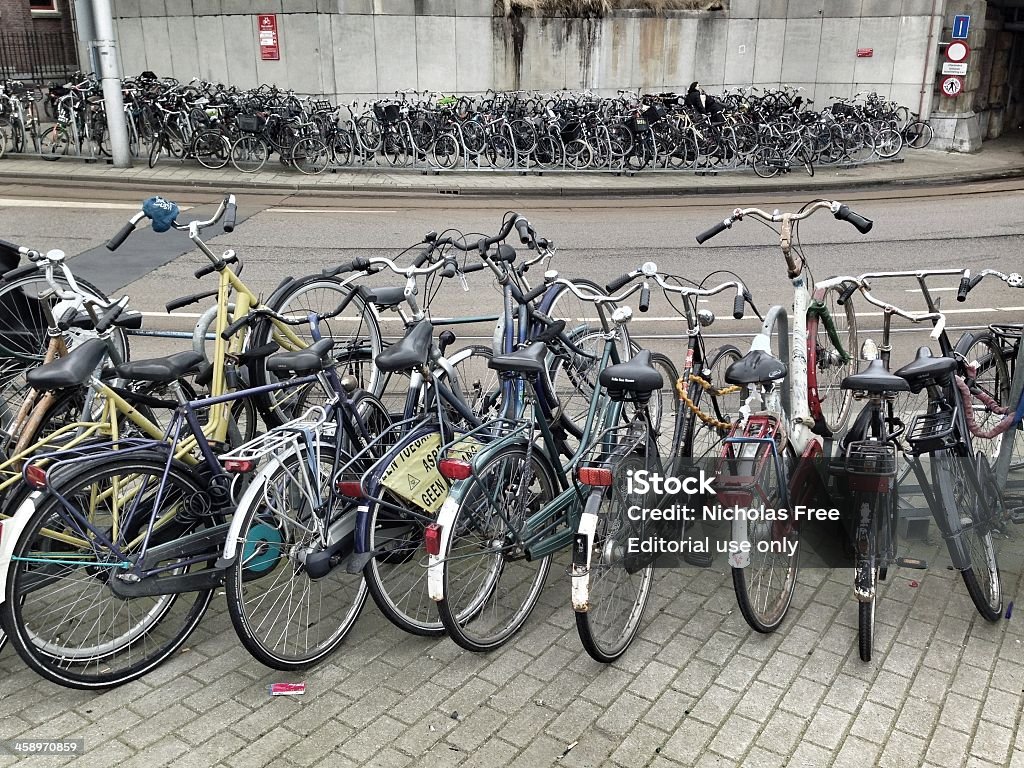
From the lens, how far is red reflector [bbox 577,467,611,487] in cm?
343

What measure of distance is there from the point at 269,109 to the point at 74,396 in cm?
1452

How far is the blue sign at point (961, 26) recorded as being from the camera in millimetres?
21547

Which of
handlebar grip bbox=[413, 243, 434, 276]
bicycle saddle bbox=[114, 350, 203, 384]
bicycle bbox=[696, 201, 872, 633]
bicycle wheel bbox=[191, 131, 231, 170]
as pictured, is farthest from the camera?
bicycle wheel bbox=[191, 131, 231, 170]

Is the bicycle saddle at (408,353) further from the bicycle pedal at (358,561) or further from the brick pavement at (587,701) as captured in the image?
the brick pavement at (587,701)

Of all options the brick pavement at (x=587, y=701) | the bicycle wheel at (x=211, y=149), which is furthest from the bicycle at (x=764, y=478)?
the bicycle wheel at (x=211, y=149)

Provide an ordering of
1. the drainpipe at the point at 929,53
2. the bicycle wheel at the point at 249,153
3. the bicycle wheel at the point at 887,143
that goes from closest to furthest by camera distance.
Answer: the bicycle wheel at the point at 249,153 < the bicycle wheel at the point at 887,143 < the drainpipe at the point at 929,53

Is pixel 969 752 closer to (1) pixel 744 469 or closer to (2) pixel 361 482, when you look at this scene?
(1) pixel 744 469

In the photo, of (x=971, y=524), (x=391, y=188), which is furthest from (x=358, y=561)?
(x=391, y=188)

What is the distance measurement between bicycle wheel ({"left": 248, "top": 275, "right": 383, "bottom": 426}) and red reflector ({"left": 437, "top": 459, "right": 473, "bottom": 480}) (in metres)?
1.12

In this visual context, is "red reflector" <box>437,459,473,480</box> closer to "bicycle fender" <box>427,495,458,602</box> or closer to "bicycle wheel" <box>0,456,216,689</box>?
"bicycle fender" <box>427,495,458,602</box>

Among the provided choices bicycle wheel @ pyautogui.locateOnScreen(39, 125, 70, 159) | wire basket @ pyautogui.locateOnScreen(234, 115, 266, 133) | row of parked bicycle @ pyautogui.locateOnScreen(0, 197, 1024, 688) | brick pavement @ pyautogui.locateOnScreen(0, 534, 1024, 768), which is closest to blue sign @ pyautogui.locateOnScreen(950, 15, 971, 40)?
wire basket @ pyautogui.locateOnScreen(234, 115, 266, 133)

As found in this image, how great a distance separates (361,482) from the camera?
3.51 meters

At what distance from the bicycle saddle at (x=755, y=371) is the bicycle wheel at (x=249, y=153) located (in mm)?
15079

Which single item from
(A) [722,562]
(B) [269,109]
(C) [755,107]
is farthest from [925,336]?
(B) [269,109]
